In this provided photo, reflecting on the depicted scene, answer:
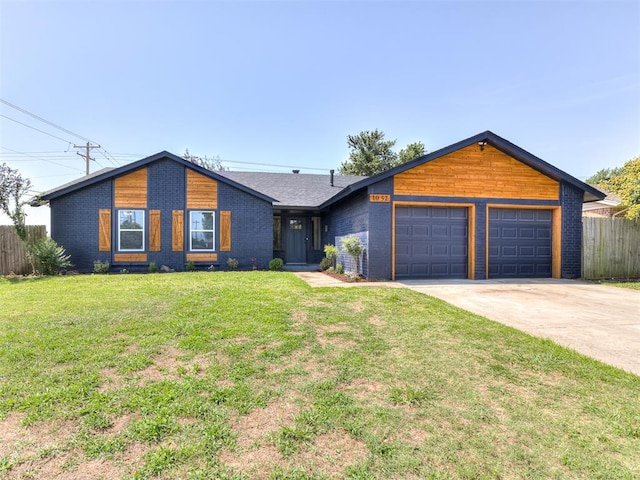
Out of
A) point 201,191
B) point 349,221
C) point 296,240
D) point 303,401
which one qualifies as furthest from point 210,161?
point 303,401

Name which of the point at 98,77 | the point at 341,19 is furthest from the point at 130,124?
the point at 341,19

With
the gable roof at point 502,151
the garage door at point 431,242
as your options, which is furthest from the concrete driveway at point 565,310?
the gable roof at point 502,151

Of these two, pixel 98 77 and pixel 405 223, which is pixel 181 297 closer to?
pixel 405 223

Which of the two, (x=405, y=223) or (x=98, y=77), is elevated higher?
(x=98, y=77)

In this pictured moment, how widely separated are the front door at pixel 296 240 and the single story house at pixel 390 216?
97.1 inches

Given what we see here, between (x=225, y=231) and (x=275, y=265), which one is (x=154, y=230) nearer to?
(x=225, y=231)

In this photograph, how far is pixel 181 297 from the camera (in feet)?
21.0

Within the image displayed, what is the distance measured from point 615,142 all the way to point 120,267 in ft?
74.4

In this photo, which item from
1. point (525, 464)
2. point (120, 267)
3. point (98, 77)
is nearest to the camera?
point (525, 464)

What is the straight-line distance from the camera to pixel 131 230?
11.8 m

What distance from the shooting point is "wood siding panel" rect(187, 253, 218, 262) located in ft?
39.6

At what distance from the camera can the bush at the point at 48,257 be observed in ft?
34.1

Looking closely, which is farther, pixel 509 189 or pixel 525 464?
pixel 509 189

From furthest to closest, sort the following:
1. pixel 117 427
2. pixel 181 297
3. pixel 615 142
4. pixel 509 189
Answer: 1. pixel 615 142
2. pixel 509 189
3. pixel 181 297
4. pixel 117 427
